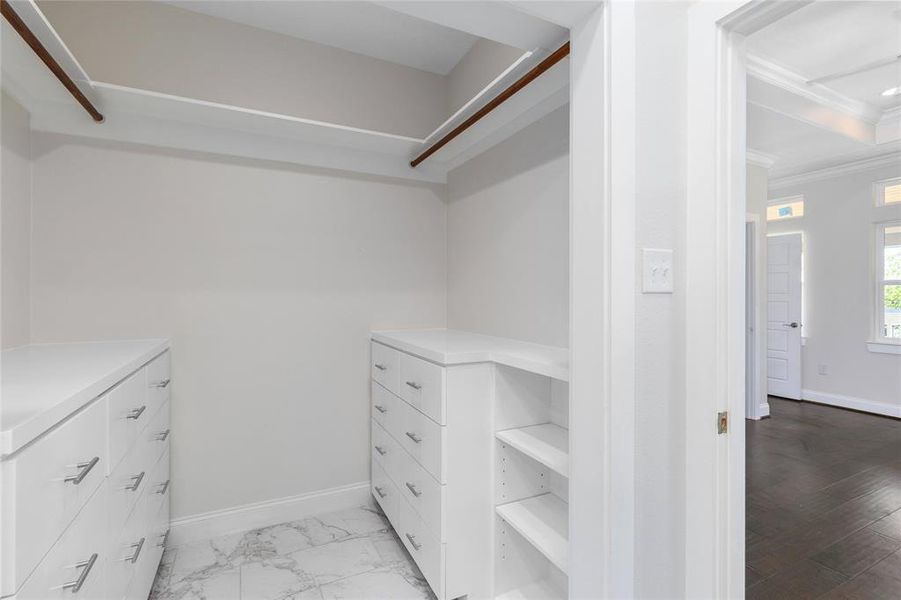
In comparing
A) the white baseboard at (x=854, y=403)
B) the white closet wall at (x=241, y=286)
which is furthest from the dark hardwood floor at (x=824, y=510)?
the white closet wall at (x=241, y=286)

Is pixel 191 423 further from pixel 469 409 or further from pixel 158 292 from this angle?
pixel 469 409

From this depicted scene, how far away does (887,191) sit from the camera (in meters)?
4.53

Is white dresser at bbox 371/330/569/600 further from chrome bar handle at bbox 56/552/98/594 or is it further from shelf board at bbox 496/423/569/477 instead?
chrome bar handle at bbox 56/552/98/594

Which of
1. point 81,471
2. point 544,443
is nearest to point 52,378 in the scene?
point 81,471

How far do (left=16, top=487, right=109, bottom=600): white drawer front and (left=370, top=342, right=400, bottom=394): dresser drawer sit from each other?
122cm

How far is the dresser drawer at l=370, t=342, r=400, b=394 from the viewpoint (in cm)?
219

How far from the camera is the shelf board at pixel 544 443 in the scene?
4.72ft

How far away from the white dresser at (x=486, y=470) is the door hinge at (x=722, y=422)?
1.67 ft

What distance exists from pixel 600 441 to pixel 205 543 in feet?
7.16

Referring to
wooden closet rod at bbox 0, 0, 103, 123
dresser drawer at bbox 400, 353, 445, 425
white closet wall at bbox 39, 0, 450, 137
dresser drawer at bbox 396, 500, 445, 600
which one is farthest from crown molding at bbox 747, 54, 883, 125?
wooden closet rod at bbox 0, 0, 103, 123

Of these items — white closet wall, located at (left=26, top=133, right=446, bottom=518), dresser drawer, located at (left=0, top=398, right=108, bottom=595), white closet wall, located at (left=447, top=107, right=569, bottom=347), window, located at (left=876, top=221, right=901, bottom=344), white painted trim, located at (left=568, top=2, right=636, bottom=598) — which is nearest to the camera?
dresser drawer, located at (left=0, top=398, right=108, bottom=595)

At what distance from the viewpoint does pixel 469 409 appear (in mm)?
1727

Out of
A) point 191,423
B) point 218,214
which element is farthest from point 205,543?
point 218,214

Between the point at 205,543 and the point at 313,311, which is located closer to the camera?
the point at 205,543
